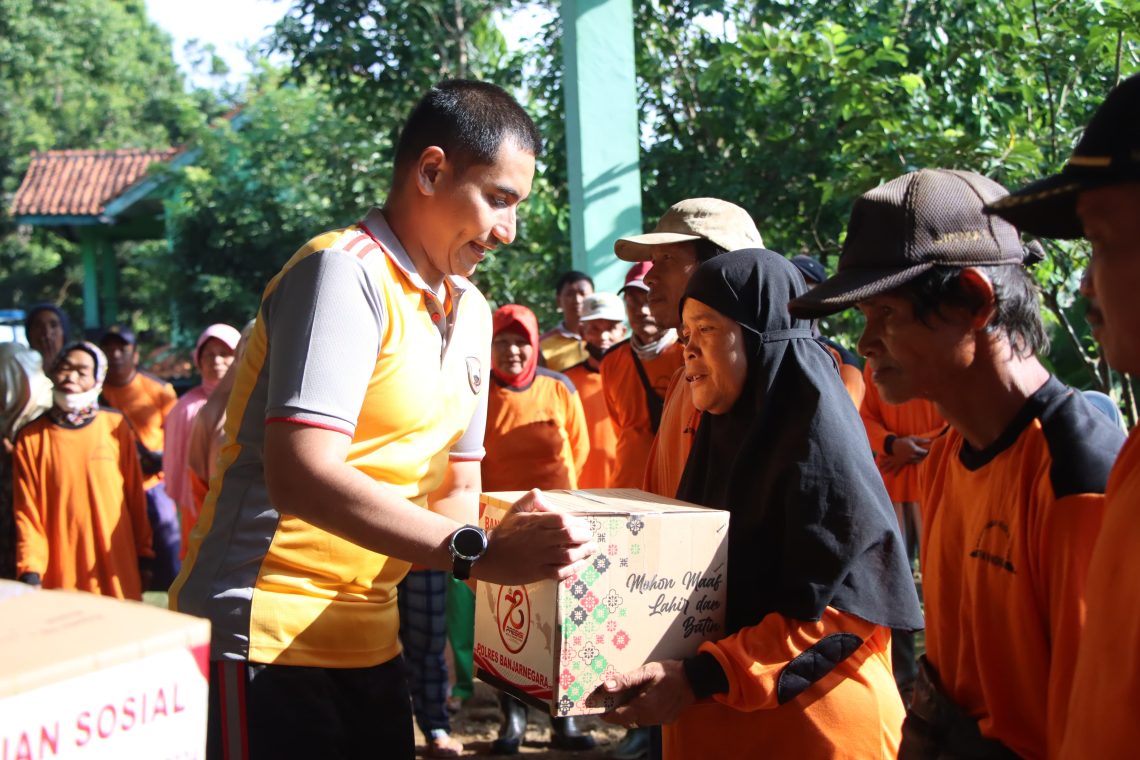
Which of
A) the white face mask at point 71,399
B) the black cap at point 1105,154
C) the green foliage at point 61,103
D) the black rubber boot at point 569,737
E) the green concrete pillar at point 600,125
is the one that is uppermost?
the green foliage at point 61,103

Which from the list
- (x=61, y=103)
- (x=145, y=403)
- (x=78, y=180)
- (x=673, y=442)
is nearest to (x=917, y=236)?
(x=673, y=442)

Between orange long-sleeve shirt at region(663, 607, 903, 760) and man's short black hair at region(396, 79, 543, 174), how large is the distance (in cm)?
109

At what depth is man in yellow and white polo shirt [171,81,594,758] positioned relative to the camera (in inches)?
76.4

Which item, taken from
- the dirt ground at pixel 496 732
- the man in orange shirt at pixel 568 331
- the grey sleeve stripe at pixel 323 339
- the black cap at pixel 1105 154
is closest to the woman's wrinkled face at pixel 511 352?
the man in orange shirt at pixel 568 331

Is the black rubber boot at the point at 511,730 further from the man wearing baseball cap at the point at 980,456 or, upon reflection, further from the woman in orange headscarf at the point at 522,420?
the man wearing baseball cap at the point at 980,456

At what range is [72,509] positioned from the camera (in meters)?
5.71

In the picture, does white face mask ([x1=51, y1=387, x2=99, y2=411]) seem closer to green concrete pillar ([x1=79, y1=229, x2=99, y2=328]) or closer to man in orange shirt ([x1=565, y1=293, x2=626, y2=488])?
man in orange shirt ([x1=565, y1=293, x2=626, y2=488])

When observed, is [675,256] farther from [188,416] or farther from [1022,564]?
[188,416]

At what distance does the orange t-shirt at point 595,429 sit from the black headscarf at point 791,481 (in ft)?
12.2

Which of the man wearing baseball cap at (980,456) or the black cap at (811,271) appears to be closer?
the man wearing baseball cap at (980,456)

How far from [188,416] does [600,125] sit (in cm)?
297

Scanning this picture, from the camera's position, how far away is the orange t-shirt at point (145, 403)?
7.13 meters

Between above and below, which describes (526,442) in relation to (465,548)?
below

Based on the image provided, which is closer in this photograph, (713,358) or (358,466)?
(358,466)
